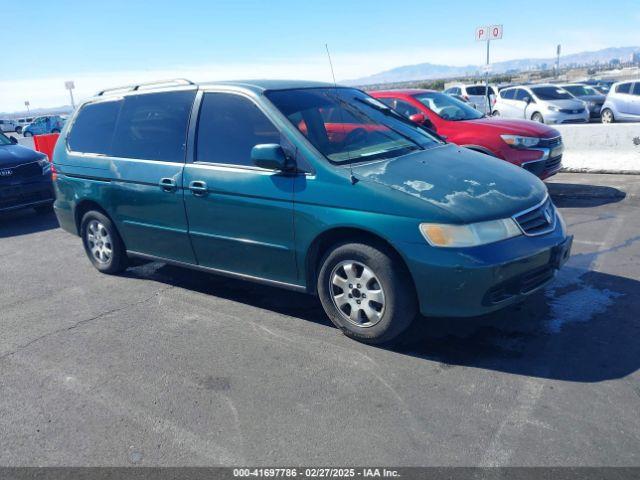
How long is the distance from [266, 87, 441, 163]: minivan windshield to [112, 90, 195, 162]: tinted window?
0.91m

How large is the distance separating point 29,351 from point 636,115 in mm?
18479

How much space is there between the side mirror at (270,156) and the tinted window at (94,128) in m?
2.18

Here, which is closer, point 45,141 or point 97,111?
point 97,111

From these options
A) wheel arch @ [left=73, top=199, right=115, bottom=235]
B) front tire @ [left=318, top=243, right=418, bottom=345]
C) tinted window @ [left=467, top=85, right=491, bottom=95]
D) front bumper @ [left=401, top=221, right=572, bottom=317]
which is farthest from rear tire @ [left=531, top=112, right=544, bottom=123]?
front tire @ [left=318, top=243, right=418, bottom=345]

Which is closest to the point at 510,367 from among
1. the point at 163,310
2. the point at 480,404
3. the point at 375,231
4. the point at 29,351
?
the point at 480,404

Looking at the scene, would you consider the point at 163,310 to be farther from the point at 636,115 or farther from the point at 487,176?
the point at 636,115

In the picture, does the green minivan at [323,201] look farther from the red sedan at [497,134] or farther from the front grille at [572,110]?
the front grille at [572,110]

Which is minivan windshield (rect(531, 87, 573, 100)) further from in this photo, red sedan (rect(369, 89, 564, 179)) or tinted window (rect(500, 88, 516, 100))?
red sedan (rect(369, 89, 564, 179))

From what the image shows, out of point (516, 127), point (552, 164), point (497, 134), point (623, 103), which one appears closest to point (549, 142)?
point (552, 164)

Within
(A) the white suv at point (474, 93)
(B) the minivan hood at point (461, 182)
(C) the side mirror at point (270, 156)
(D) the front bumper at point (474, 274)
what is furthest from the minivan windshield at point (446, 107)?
(A) the white suv at point (474, 93)

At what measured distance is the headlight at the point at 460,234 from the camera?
3.59m

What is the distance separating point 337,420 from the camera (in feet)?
10.5

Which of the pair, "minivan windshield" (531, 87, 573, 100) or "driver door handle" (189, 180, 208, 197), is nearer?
"driver door handle" (189, 180, 208, 197)

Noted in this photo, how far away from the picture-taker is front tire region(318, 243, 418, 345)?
380cm
